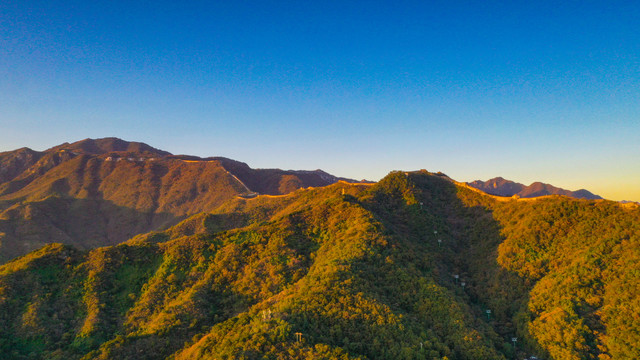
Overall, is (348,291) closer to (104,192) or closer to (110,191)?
(110,191)

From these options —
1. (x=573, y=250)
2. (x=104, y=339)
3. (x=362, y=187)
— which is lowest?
(x=104, y=339)

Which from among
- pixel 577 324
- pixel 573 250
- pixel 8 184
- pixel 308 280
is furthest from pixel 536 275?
pixel 8 184

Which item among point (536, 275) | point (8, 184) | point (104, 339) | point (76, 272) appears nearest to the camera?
point (104, 339)

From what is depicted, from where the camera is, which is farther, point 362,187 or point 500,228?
point 362,187

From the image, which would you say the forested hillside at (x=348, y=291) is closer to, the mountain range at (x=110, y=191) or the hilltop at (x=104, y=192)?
the hilltop at (x=104, y=192)

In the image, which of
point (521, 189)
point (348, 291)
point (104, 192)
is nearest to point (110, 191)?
point (104, 192)

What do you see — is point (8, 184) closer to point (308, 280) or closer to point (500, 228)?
point (308, 280)

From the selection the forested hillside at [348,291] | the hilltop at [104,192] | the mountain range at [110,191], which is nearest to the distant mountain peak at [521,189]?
the mountain range at [110,191]

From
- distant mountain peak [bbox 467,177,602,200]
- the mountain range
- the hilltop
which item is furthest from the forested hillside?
distant mountain peak [bbox 467,177,602,200]

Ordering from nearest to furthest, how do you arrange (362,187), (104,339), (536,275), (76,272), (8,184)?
(104,339) → (536,275) → (76,272) → (362,187) → (8,184)
